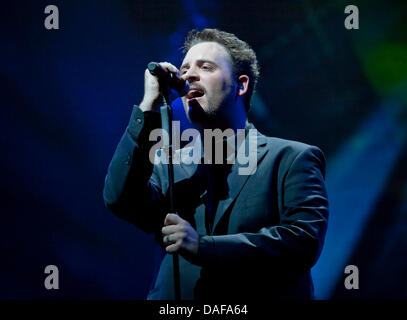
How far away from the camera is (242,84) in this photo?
204 cm

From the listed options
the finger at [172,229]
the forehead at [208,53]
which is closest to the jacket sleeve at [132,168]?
the finger at [172,229]

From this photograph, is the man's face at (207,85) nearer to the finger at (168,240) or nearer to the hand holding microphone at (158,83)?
the hand holding microphone at (158,83)

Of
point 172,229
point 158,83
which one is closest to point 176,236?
point 172,229

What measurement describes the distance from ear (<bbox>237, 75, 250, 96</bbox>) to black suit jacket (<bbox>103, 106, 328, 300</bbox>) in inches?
15.9

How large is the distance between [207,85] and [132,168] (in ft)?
1.76

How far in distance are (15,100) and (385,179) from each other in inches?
88.7

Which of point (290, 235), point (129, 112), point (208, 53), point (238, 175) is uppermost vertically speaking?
point (208, 53)

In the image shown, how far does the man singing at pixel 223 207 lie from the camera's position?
4.76ft

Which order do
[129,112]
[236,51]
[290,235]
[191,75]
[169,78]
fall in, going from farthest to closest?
[129,112], [236,51], [191,75], [169,78], [290,235]

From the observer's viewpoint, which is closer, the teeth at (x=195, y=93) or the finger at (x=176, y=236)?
the finger at (x=176, y=236)

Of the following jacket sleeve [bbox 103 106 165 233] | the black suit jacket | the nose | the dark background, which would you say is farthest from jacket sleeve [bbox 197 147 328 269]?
the dark background

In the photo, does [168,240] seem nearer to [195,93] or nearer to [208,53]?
[195,93]

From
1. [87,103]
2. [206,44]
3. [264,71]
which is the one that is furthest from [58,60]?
[264,71]

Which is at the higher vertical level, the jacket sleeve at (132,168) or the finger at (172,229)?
the jacket sleeve at (132,168)
